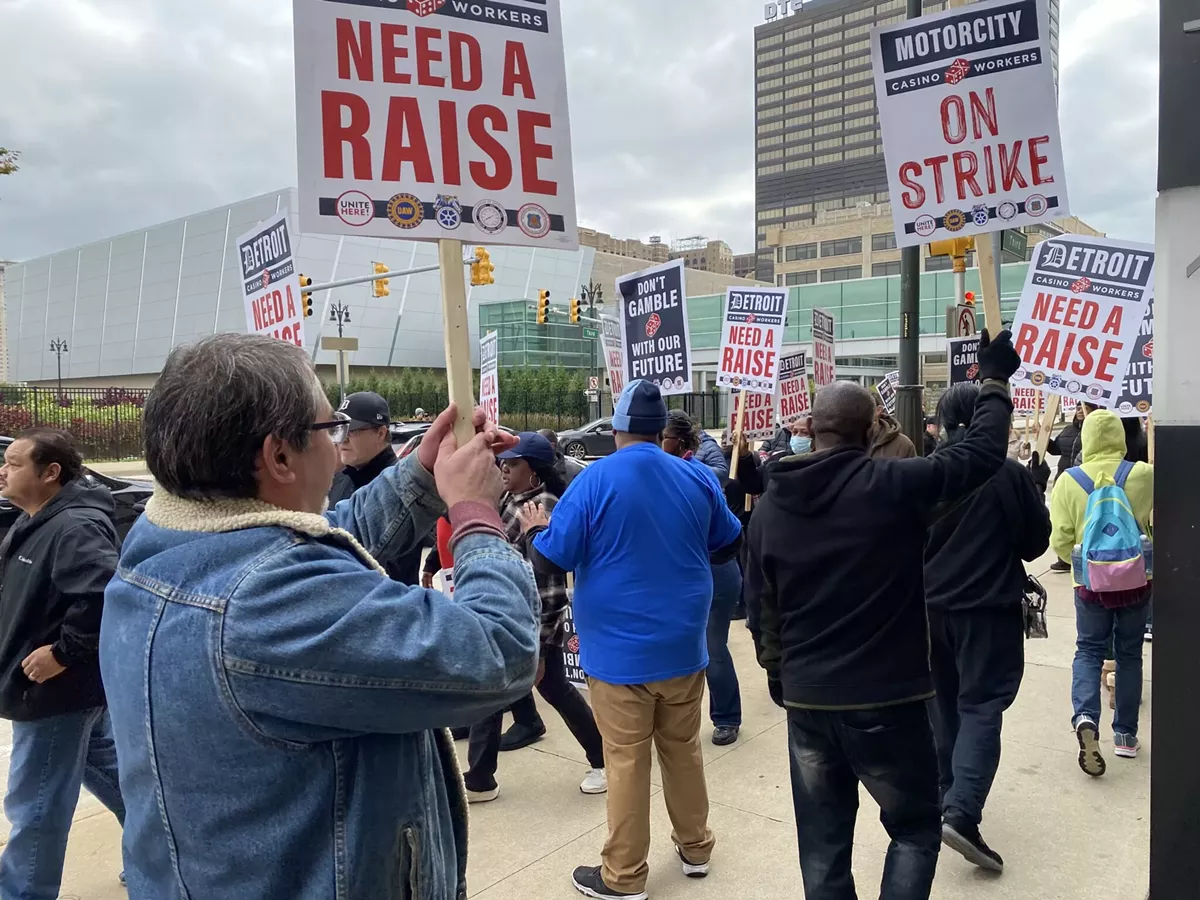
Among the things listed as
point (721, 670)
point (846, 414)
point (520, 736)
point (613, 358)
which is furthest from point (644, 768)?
point (613, 358)

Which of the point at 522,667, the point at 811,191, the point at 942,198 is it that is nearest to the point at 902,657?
the point at 522,667

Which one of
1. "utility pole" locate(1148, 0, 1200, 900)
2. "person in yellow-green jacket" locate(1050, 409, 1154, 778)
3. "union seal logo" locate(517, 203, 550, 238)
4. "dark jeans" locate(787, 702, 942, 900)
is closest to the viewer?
"utility pole" locate(1148, 0, 1200, 900)

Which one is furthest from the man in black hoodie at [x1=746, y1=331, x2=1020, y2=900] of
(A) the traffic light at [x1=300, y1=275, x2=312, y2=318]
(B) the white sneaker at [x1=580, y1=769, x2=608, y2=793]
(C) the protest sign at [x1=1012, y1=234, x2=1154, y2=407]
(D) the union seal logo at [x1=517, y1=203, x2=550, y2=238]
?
(A) the traffic light at [x1=300, y1=275, x2=312, y2=318]

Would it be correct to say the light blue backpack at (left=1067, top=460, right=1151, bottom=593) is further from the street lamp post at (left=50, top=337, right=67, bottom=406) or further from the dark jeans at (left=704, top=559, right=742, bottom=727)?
the street lamp post at (left=50, top=337, right=67, bottom=406)

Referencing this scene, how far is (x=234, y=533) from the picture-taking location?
133cm

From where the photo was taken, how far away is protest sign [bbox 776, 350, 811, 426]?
10.7 metres

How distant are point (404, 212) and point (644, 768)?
90.7 inches

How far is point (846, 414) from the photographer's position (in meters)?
2.95

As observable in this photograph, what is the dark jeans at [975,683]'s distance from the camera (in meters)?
3.65

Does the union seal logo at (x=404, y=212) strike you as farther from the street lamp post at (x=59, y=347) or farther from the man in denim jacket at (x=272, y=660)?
the street lamp post at (x=59, y=347)

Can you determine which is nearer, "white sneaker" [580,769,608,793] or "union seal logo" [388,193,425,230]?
"union seal logo" [388,193,425,230]

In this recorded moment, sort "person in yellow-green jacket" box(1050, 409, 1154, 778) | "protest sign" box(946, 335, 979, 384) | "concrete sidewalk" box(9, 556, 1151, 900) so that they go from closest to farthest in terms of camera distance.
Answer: "concrete sidewalk" box(9, 556, 1151, 900) → "person in yellow-green jacket" box(1050, 409, 1154, 778) → "protest sign" box(946, 335, 979, 384)

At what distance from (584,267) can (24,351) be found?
50.9 meters

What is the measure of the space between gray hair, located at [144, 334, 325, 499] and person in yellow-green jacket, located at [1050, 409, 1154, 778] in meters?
4.34
